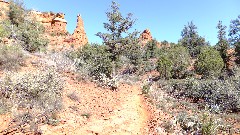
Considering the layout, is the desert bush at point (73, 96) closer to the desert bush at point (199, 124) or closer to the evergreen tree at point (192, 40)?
the desert bush at point (199, 124)

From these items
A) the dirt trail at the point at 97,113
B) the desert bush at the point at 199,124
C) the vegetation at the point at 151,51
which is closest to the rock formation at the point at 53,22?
the vegetation at the point at 151,51

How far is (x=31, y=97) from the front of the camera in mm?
9469

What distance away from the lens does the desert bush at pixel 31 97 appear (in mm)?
8273

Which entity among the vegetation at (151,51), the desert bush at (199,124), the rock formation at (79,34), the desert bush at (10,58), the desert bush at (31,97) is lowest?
the desert bush at (199,124)

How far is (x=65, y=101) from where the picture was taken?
35.7ft

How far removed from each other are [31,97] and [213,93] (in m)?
11.9

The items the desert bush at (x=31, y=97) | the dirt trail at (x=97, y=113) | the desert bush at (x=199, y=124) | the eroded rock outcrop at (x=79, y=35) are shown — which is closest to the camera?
the desert bush at (x=31, y=97)

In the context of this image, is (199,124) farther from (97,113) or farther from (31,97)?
(31,97)

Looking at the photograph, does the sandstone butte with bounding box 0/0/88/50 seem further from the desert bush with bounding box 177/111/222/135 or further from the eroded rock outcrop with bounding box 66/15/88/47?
the desert bush with bounding box 177/111/222/135

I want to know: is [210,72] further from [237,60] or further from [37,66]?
[37,66]

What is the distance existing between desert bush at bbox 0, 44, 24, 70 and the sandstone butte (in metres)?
28.1

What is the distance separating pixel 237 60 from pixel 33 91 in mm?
34127

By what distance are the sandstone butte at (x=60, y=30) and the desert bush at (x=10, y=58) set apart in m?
28.1

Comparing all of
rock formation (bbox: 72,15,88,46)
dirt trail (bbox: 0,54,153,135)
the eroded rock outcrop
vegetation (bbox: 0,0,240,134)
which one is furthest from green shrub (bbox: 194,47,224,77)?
rock formation (bbox: 72,15,88,46)
